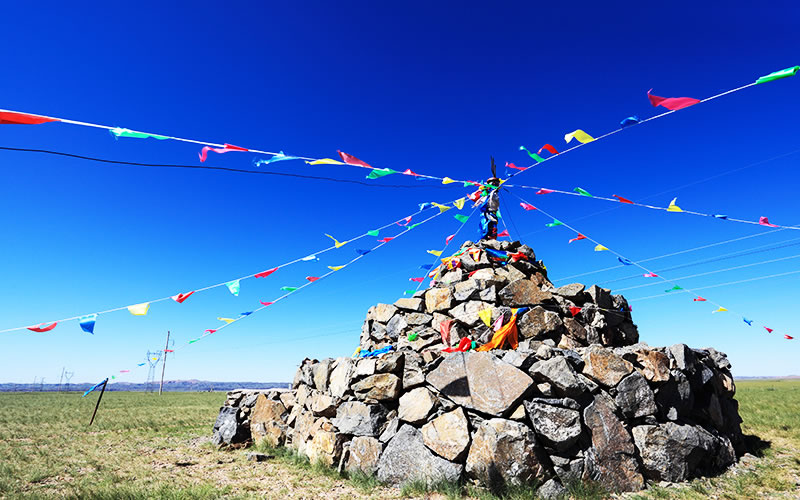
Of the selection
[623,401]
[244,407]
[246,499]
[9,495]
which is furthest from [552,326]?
[9,495]

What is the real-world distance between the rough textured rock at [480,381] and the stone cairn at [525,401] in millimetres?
21

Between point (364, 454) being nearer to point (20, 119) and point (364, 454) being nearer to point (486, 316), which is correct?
point (486, 316)

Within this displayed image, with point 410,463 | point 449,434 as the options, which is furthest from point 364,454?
point 449,434

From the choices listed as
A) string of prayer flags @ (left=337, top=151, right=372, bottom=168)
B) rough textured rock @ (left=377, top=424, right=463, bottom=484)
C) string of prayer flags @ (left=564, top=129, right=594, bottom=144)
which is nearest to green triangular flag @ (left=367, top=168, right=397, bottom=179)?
string of prayer flags @ (left=337, top=151, right=372, bottom=168)

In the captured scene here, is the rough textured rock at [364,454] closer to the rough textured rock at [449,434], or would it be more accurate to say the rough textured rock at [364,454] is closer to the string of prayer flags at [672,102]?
the rough textured rock at [449,434]

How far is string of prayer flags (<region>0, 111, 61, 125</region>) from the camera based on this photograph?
411 centimetres

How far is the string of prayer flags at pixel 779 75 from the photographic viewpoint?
4500 mm

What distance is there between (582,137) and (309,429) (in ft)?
31.9

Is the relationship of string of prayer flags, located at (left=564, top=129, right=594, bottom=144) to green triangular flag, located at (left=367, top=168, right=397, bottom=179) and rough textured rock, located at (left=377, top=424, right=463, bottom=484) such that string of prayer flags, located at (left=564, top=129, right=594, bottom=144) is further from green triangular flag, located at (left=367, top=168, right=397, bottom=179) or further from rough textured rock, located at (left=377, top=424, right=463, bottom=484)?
rough textured rock, located at (left=377, top=424, right=463, bottom=484)

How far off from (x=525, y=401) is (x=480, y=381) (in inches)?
35.9

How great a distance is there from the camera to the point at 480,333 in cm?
932

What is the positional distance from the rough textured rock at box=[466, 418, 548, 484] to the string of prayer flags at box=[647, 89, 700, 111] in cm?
590

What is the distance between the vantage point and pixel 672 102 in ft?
18.0

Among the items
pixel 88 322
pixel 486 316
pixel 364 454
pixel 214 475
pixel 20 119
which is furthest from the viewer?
pixel 486 316
